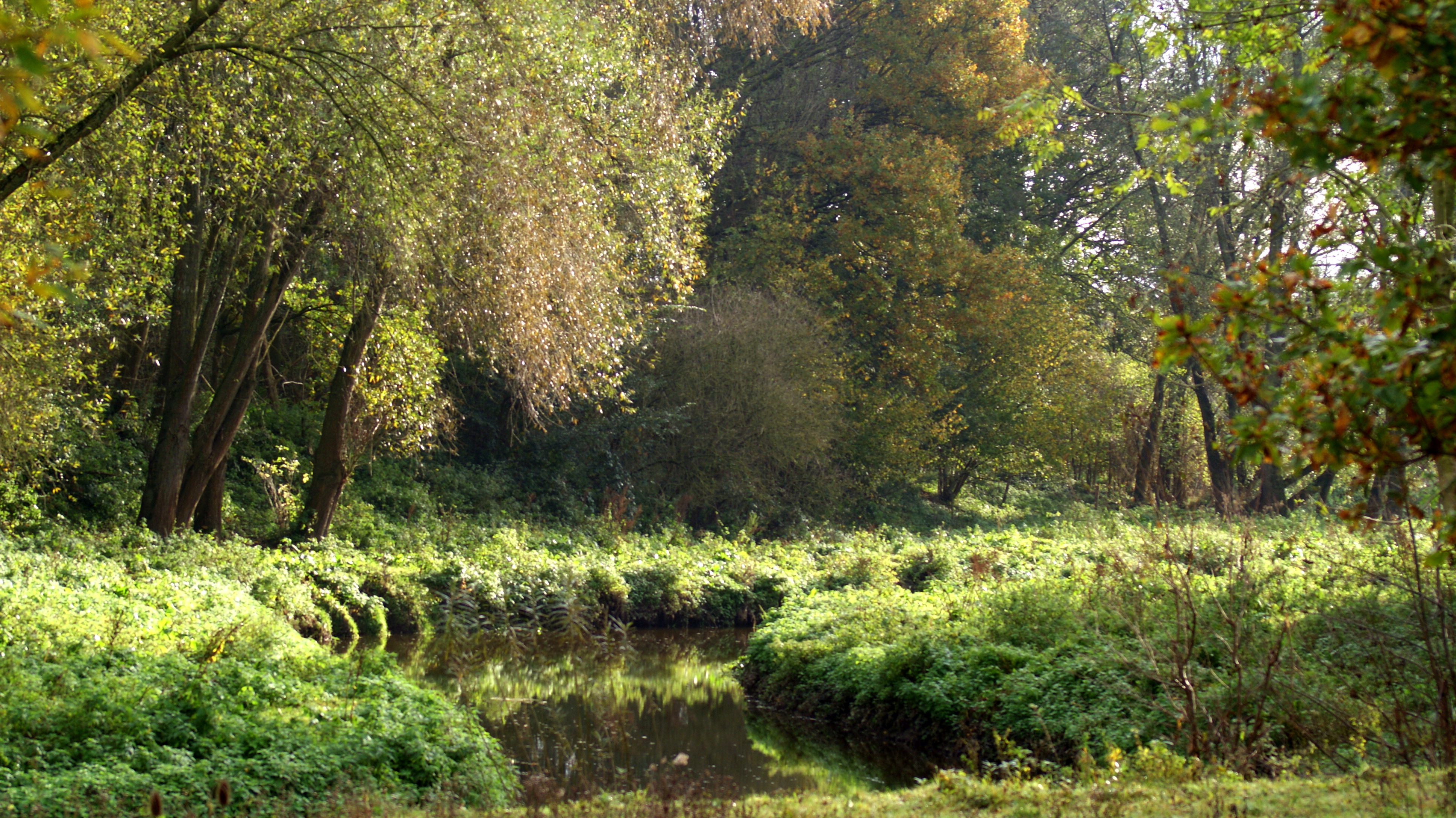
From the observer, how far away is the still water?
862 centimetres

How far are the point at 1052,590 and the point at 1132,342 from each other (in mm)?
23894

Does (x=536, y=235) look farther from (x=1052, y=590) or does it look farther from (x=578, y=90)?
(x=1052, y=590)

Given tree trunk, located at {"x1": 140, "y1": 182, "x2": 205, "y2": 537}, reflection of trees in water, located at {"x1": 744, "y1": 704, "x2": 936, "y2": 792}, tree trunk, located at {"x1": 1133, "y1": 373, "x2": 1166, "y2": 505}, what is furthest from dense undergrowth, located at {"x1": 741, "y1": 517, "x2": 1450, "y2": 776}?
tree trunk, located at {"x1": 140, "y1": 182, "x2": 205, "y2": 537}

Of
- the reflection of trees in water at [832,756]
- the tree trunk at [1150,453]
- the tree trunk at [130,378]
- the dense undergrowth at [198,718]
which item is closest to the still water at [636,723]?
the reflection of trees in water at [832,756]

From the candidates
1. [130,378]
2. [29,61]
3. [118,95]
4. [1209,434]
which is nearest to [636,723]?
Result: [118,95]

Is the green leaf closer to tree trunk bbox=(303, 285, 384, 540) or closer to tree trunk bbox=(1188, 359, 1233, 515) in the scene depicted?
tree trunk bbox=(303, 285, 384, 540)

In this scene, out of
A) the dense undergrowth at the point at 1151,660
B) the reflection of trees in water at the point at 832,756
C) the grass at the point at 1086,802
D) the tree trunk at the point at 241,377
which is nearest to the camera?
the grass at the point at 1086,802

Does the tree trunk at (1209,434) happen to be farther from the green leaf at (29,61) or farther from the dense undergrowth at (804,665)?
the green leaf at (29,61)

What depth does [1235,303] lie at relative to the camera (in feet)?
10.3

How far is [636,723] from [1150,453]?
254 inches

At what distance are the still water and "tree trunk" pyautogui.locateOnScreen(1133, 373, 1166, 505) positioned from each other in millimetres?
3305

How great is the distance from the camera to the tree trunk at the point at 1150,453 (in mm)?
9836

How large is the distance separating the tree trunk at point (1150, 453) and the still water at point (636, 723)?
3.30 m

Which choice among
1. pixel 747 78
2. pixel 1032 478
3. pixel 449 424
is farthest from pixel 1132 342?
pixel 449 424
